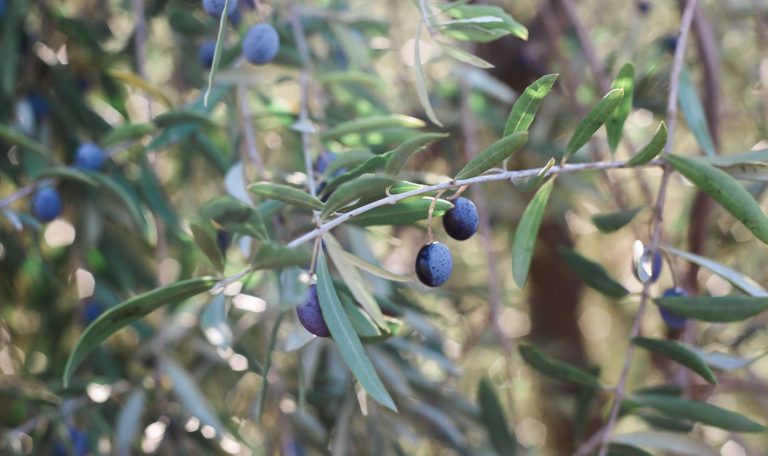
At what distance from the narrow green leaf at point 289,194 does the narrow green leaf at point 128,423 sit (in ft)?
2.37

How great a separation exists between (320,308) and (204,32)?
80 centimetres

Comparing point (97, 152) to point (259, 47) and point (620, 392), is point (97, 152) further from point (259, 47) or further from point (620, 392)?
point (620, 392)

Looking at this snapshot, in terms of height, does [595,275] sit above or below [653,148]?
below

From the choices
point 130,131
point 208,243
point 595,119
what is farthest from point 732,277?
point 130,131

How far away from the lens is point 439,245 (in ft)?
2.72

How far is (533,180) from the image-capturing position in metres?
0.77

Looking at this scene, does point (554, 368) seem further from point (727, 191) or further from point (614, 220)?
point (727, 191)

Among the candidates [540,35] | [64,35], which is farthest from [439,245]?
[540,35]

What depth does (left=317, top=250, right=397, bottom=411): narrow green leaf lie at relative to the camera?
0.75 meters

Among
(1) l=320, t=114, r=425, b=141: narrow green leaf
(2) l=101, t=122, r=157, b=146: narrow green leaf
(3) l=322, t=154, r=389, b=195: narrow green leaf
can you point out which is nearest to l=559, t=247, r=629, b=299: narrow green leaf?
(1) l=320, t=114, r=425, b=141: narrow green leaf

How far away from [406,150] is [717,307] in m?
0.44

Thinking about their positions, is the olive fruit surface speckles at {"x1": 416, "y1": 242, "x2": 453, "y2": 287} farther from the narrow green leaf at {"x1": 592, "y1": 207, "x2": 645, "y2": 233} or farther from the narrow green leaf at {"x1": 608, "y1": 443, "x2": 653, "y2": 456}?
the narrow green leaf at {"x1": 608, "y1": 443, "x2": 653, "y2": 456}

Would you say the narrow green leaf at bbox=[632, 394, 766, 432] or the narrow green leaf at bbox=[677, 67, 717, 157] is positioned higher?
the narrow green leaf at bbox=[677, 67, 717, 157]

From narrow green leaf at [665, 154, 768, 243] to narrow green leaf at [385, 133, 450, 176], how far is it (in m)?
0.28
